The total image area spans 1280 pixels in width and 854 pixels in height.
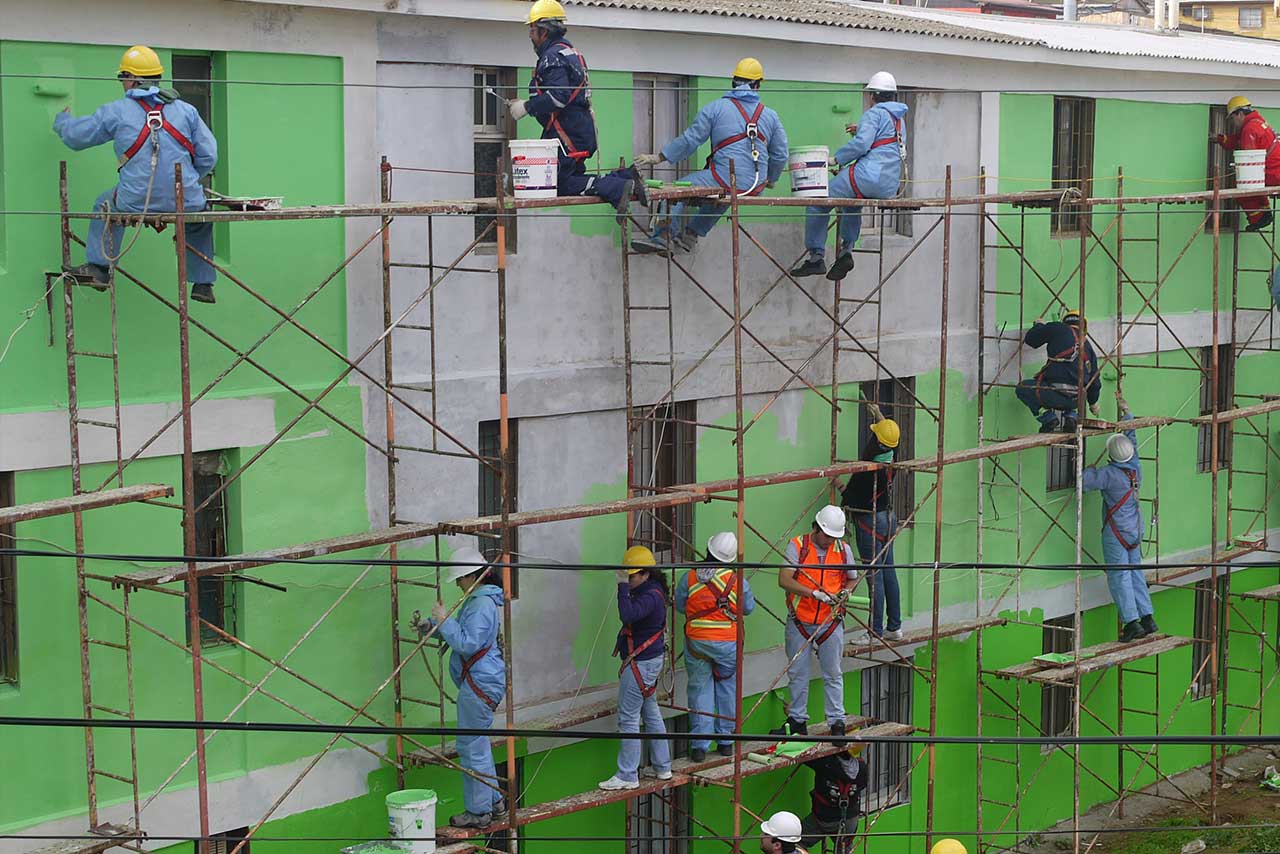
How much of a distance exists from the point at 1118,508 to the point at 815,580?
223 inches

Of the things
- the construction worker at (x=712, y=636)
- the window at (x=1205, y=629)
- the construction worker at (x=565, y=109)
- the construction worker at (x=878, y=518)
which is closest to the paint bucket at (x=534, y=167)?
the construction worker at (x=565, y=109)

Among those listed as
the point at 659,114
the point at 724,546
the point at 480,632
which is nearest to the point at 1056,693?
the point at 724,546

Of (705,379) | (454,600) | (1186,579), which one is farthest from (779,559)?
(1186,579)

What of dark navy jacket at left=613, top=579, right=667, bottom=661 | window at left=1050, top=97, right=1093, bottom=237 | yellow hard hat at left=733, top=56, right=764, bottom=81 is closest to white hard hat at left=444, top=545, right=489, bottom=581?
dark navy jacket at left=613, top=579, right=667, bottom=661

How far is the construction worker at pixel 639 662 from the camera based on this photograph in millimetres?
16406

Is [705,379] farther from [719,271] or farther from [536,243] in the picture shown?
[536,243]

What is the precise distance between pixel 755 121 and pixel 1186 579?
1039 cm

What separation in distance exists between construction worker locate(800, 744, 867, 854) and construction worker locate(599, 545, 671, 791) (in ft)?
7.58

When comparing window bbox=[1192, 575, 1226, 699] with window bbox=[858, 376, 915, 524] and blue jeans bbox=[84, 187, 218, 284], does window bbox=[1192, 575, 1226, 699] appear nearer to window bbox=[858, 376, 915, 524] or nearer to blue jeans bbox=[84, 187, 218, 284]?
window bbox=[858, 376, 915, 524]

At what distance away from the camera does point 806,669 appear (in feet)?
60.0

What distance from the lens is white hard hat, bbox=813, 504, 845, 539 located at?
1800 centimetres

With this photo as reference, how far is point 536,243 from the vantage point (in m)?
17.0

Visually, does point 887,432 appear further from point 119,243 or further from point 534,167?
point 119,243

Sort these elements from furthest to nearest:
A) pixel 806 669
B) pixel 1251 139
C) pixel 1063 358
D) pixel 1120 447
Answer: pixel 1251 139 < pixel 1120 447 < pixel 1063 358 < pixel 806 669
